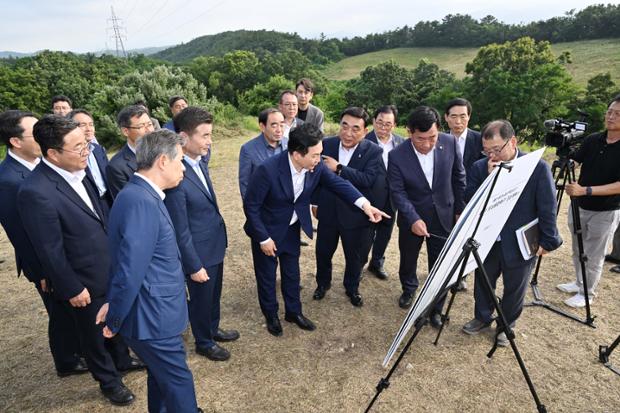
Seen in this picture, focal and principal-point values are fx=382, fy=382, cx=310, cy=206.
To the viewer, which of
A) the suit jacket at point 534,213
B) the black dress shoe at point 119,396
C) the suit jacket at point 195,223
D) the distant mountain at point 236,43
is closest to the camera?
the suit jacket at point 195,223

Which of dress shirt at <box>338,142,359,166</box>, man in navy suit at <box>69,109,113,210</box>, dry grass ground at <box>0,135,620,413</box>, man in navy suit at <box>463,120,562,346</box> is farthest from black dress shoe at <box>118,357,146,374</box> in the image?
man in navy suit at <box>463,120,562,346</box>

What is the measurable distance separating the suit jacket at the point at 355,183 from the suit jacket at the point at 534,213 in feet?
3.32

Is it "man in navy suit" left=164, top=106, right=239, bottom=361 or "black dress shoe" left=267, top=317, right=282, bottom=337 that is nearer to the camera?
"man in navy suit" left=164, top=106, right=239, bottom=361

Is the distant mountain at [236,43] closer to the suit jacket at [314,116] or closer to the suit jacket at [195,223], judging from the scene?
the suit jacket at [314,116]

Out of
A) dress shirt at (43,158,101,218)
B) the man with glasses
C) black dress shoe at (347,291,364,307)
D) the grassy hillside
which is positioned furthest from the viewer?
the grassy hillside

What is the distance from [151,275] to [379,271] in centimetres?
333

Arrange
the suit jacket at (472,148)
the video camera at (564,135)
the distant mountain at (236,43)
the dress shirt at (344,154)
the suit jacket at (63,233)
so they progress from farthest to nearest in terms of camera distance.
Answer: the distant mountain at (236,43)
the suit jacket at (472,148)
the dress shirt at (344,154)
the video camera at (564,135)
the suit jacket at (63,233)

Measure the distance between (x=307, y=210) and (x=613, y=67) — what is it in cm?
4815

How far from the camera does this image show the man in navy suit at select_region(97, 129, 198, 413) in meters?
2.03

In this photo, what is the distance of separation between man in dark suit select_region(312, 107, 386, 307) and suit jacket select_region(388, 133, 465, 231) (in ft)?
0.92

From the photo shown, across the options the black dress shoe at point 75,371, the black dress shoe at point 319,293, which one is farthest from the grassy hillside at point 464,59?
the black dress shoe at point 75,371

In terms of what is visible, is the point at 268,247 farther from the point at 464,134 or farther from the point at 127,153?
the point at 464,134

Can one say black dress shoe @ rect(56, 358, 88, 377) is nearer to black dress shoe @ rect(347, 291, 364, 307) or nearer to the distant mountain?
black dress shoe @ rect(347, 291, 364, 307)

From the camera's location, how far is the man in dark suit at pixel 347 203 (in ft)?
13.0
